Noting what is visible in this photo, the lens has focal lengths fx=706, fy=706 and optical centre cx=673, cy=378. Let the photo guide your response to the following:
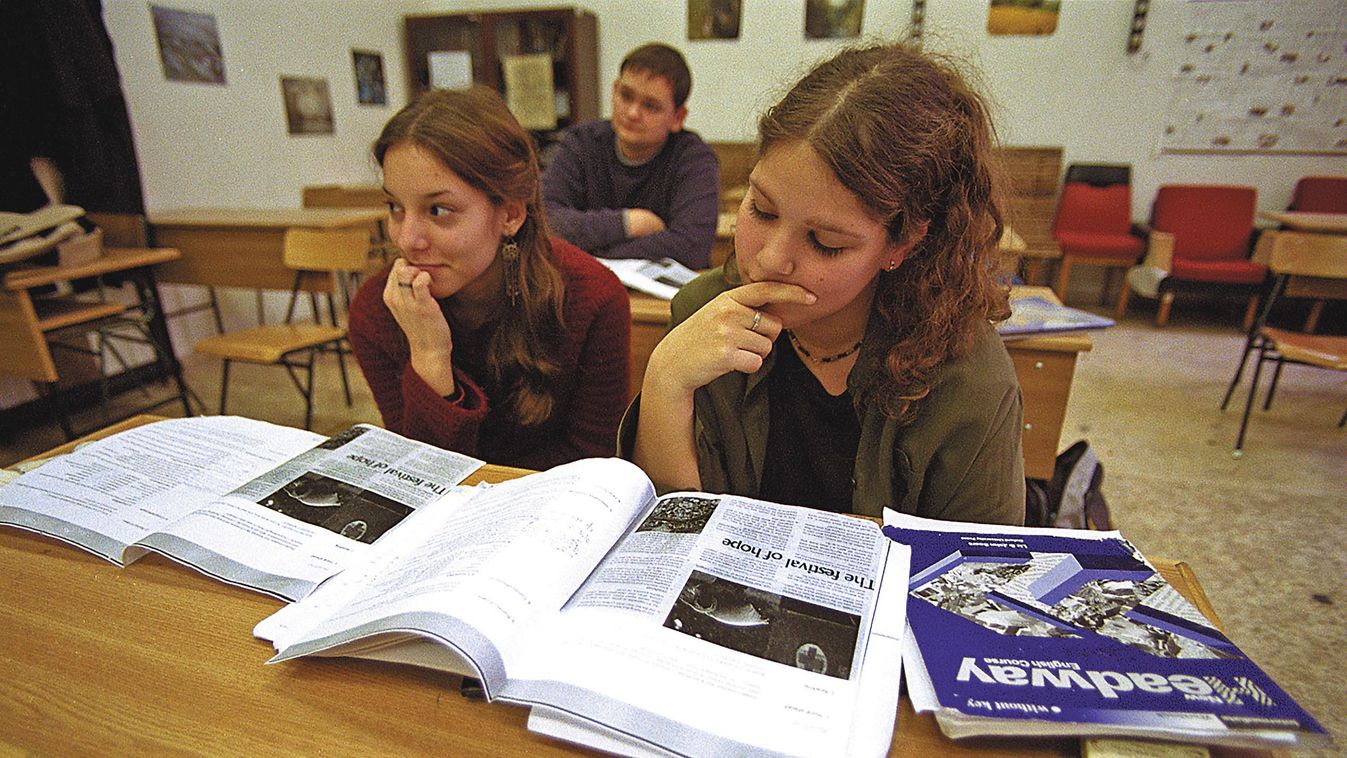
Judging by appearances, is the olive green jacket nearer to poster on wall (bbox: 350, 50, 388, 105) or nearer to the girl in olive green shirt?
the girl in olive green shirt

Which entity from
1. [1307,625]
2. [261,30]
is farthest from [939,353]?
[261,30]

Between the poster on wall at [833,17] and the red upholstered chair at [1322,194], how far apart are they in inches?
118

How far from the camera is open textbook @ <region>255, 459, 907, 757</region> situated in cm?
49

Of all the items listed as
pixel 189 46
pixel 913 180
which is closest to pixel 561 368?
pixel 913 180

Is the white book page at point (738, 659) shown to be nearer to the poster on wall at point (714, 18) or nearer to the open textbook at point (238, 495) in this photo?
the open textbook at point (238, 495)

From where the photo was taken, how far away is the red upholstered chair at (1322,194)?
436cm

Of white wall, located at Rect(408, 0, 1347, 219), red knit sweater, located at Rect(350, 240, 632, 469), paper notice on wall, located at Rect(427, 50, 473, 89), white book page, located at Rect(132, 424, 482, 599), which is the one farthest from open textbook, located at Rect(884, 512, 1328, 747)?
paper notice on wall, located at Rect(427, 50, 473, 89)

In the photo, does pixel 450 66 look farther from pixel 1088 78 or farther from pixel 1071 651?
pixel 1071 651

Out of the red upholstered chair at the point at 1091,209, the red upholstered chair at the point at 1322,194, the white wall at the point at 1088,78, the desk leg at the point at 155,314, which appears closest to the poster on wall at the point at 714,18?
the white wall at the point at 1088,78

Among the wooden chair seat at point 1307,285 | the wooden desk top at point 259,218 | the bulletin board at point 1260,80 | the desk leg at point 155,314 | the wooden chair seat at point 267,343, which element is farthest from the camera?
the bulletin board at point 1260,80

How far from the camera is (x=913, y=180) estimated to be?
2.69 ft

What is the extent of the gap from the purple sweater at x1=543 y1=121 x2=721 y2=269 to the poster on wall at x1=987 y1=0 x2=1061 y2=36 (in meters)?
3.49

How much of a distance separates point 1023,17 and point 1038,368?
406cm

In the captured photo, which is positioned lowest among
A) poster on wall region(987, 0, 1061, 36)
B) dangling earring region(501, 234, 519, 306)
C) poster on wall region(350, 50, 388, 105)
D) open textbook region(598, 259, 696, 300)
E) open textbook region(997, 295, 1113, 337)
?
open textbook region(997, 295, 1113, 337)
